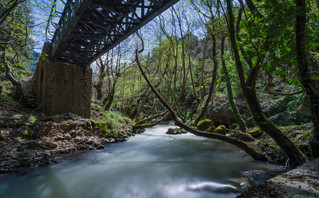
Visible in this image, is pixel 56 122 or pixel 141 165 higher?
pixel 56 122

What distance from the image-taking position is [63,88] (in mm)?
8797

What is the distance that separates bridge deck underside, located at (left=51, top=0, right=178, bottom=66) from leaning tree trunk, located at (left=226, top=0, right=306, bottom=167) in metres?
1.77

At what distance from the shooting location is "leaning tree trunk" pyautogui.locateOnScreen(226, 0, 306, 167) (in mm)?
4102

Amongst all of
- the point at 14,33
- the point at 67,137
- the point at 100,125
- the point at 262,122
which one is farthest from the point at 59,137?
the point at 262,122

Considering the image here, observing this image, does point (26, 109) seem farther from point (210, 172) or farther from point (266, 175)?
point (266, 175)

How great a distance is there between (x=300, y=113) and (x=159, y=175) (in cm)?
911

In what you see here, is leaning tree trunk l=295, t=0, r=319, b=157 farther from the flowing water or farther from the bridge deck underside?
the bridge deck underside

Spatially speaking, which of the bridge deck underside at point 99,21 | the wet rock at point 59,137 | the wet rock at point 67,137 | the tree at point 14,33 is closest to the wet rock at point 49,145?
the wet rock at point 59,137

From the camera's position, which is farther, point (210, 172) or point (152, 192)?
point (210, 172)

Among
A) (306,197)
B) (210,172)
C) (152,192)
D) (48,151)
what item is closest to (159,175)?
(152,192)

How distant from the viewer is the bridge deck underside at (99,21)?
15.7ft

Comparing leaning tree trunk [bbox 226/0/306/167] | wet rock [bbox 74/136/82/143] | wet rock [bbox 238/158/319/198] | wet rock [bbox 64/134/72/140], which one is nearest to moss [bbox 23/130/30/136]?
wet rock [bbox 64/134/72/140]

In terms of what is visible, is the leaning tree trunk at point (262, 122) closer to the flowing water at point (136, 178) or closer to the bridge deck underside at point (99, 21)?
the flowing water at point (136, 178)

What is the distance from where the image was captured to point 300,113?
8969 mm
